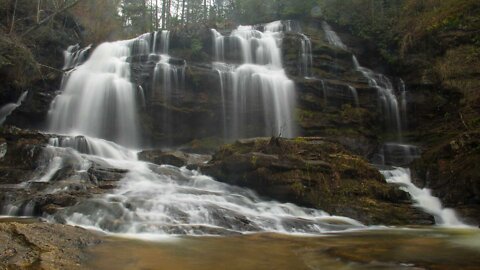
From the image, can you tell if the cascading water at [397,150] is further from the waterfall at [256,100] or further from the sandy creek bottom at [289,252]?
the waterfall at [256,100]

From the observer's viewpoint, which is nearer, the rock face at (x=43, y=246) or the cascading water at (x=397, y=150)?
the rock face at (x=43, y=246)

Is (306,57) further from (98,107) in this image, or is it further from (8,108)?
(8,108)

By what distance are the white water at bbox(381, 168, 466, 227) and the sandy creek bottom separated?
2635 mm

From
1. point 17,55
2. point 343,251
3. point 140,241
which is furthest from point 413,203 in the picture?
point 17,55

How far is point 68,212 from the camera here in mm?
7887

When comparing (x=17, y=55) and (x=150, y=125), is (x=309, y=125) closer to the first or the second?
(x=150, y=125)

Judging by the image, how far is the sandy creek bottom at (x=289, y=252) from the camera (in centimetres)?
482

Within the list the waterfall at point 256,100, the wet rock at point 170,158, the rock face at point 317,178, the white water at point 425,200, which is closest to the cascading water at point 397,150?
the white water at point 425,200

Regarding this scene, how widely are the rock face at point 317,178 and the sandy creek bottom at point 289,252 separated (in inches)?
91.4

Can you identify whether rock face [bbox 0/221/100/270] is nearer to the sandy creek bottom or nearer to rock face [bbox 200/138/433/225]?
the sandy creek bottom

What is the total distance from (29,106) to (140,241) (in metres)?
13.9

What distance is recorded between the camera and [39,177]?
1124cm

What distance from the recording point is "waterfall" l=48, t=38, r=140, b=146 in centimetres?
1731

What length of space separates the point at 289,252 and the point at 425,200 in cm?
706
